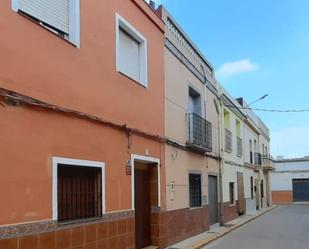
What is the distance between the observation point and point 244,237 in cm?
1466

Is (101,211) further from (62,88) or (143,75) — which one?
(143,75)

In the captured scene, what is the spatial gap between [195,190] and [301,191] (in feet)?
108

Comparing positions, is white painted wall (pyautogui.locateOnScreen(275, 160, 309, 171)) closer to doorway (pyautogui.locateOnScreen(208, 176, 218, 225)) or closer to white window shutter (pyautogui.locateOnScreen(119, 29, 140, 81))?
doorway (pyautogui.locateOnScreen(208, 176, 218, 225))

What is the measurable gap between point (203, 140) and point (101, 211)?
750 cm

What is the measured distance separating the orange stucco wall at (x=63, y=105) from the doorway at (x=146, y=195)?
2.35 ft

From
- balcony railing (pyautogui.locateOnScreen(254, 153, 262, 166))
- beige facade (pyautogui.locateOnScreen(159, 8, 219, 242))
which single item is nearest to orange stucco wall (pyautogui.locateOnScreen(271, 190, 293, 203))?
balcony railing (pyautogui.locateOnScreen(254, 153, 262, 166))

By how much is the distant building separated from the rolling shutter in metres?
40.5

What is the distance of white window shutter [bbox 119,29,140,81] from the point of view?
31.8 ft

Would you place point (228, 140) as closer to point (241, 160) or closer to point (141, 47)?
point (241, 160)

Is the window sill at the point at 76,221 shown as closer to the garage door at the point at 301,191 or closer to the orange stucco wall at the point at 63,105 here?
the orange stucco wall at the point at 63,105

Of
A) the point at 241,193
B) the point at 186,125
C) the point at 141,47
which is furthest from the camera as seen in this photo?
the point at 241,193

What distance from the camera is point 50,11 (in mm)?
7000

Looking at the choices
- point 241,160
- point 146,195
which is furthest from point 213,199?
point 241,160

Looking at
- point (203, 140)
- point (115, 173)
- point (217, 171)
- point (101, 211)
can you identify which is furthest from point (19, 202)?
→ point (217, 171)
